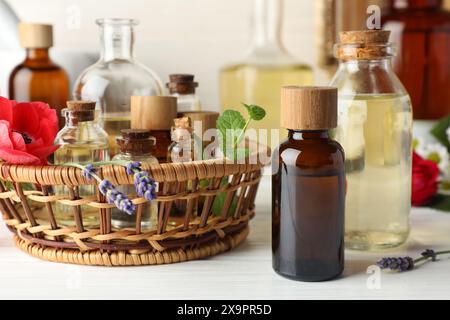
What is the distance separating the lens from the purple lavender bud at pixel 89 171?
598 millimetres

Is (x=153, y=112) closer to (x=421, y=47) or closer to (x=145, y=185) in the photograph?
(x=145, y=185)

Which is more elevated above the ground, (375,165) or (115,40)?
(115,40)

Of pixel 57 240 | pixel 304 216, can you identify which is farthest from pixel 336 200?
pixel 57 240

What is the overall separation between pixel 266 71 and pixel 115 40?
1.42 feet

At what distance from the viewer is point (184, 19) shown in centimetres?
135

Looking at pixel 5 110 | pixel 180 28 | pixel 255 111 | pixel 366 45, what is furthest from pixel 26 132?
pixel 180 28

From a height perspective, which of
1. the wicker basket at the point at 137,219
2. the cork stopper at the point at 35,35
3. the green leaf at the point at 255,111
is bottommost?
the wicker basket at the point at 137,219

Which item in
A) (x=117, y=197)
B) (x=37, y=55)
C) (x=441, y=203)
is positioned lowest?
(x=441, y=203)

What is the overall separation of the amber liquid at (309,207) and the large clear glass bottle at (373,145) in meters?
0.10

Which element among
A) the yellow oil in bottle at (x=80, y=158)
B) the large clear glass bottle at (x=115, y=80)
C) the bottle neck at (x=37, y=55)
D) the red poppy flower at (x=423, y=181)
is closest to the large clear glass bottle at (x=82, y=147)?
the yellow oil in bottle at (x=80, y=158)

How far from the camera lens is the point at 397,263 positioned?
656mm

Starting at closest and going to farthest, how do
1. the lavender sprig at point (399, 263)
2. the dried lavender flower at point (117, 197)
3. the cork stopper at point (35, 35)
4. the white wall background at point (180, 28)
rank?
the dried lavender flower at point (117, 197) < the lavender sprig at point (399, 263) < the cork stopper at point (35, 35) < the white wall background at point (180, 28)

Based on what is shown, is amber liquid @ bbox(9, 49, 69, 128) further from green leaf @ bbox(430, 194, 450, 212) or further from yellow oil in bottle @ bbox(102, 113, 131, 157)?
green leaf @ bbox(430, 194, 450, 212)

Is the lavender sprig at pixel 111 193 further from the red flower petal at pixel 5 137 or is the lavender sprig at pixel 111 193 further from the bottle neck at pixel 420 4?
the bottle neck at pixel 420 4
